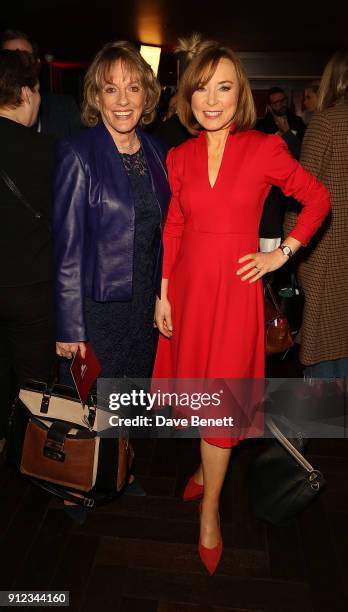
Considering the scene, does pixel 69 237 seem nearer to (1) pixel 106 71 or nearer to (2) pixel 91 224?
(2) pixel 91 224

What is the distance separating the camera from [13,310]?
7.79 feet

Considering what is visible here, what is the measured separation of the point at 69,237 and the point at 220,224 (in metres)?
0.59

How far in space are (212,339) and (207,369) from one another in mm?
139

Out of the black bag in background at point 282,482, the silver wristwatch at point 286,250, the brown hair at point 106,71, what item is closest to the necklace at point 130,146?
the brown hair at point 106,71

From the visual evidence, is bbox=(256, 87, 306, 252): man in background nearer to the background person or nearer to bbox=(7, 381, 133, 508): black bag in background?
the background person

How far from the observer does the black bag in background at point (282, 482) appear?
2318 mm

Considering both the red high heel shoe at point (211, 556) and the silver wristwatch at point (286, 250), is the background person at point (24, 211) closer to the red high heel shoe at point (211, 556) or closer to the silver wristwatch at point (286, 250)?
the silver wristwatch at point (286, 250)

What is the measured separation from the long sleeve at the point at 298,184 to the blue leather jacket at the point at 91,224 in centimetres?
51

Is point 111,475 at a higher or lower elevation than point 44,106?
lower

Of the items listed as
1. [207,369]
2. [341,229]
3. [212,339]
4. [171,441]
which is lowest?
[171,441]

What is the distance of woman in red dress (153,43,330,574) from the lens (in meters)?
1.87

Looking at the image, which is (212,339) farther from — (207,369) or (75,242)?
(75,242)

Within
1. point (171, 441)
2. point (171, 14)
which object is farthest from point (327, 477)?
point (171, 14)

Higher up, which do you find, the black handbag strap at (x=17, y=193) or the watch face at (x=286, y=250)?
the black handbag strap at (x=17, y=193)
